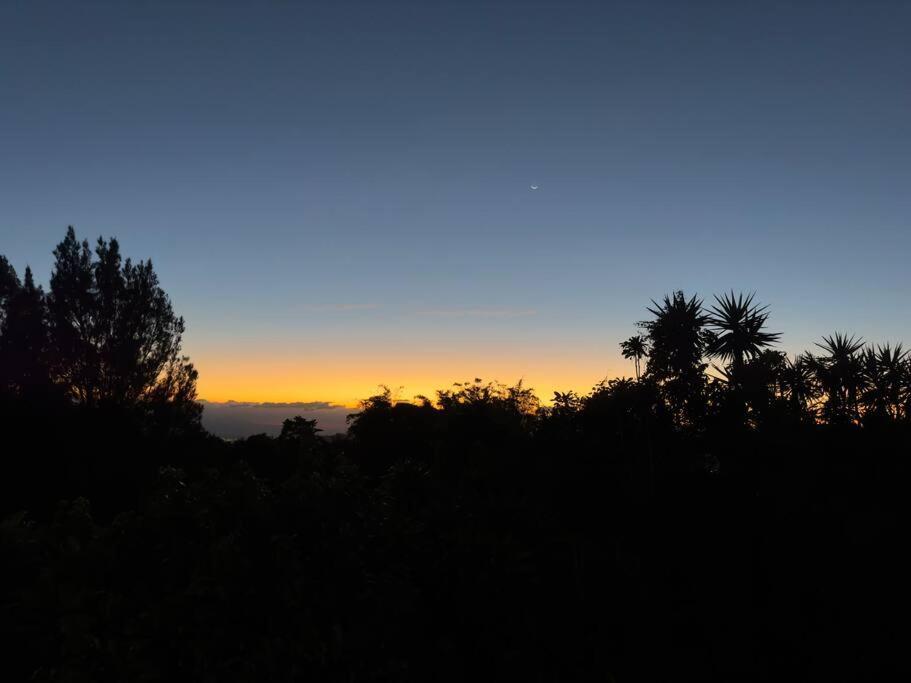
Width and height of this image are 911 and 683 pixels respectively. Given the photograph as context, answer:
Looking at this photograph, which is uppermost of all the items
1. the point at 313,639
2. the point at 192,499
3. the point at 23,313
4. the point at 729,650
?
the point at 23,313

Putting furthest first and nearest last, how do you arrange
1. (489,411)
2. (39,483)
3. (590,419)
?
(489,411), (590,419), (39,483)

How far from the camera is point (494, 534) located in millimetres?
7094

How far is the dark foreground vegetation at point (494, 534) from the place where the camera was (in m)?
4.86

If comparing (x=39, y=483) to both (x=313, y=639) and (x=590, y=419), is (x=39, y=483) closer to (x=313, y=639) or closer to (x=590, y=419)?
(x=313, y=639)

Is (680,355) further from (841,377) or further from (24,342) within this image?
(24,342)

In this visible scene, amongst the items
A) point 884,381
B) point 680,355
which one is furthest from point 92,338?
point 884,381

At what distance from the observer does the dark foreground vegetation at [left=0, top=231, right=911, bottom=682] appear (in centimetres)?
486

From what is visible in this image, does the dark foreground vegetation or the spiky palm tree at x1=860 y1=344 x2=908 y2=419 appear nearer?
the dark foreground vegetation

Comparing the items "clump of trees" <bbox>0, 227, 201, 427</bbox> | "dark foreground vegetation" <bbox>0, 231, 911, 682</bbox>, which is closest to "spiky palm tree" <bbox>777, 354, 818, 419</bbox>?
"dark foreground vegetation" <bbox>0, 231, 911, 682</bbox>

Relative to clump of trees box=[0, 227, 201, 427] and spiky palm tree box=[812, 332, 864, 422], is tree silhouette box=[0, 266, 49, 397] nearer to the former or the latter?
clump of trees box=[0, 227, 201, 427]

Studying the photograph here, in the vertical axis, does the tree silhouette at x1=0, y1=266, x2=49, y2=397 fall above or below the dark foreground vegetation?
above

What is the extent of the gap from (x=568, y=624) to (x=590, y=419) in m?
17.9

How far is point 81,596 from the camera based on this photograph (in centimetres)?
468

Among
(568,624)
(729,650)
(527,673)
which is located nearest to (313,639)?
(527,673)
